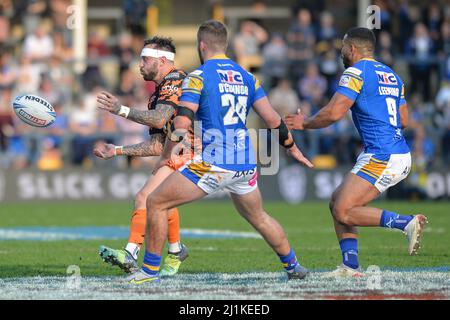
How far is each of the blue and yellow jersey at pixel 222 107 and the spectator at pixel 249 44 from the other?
14340mm

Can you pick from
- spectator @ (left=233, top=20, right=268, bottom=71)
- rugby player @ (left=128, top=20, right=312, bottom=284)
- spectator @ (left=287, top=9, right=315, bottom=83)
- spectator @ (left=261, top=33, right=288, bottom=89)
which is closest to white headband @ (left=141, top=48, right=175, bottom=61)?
rugby player @ (left=128, top=20, right=312, bottom=284)

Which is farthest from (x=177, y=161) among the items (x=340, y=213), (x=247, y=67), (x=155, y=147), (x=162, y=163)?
(x=247, y=67)

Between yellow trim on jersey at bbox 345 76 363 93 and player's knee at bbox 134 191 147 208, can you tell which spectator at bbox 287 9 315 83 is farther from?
yellow trim on jersey at bbox 345 76 363 93

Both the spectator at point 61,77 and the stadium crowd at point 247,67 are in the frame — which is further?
the spectator at point 61,77

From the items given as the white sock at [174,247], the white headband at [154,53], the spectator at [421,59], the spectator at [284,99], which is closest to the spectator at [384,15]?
the spectator at [421,59]

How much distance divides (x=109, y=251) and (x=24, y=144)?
42.4 ft

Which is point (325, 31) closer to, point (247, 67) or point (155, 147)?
point (247, 67)

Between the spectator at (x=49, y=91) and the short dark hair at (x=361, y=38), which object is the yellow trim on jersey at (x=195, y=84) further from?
the spectator at (x=49, y=91)

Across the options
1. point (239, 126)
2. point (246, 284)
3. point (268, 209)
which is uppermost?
point (239, 126)

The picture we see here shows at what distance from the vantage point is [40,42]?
2372 centimetres

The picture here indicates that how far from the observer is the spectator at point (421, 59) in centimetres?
2375

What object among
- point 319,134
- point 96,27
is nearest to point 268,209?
point 319,134

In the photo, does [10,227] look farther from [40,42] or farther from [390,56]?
[390,56]
